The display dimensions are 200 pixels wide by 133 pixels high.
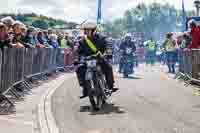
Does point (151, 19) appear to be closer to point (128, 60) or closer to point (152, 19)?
point (152, 19)

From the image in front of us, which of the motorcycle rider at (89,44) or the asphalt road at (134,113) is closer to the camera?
the asphalt road at (134,113)

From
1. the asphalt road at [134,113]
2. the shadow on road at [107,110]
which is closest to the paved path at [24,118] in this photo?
the asphalt road at [134,113]

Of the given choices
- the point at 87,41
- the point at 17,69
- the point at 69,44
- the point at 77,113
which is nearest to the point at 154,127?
the point at 77,113

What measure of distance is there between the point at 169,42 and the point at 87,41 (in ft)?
55.2

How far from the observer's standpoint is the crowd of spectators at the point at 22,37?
15.8 metres

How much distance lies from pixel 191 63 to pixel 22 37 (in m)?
5.80

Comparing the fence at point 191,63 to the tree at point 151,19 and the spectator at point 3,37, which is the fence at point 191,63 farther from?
the tree at point 151,19

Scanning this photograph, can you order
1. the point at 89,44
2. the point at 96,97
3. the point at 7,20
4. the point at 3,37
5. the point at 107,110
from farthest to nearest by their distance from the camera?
the point at 7,20
the point at 3,37
the point at 89,44
the point at 96,97
the point at 107,110

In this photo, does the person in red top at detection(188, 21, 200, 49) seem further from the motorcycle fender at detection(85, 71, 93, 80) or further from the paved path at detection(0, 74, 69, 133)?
the motorcycle fender at detection(85, 71, 93, 80)

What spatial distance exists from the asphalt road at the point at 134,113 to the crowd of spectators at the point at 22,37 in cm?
191

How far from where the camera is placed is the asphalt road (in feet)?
36.3

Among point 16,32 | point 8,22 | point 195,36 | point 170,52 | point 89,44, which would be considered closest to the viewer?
point 89,44

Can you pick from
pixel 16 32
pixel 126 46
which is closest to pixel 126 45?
pixel 126 46

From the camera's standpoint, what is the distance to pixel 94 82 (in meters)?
14.2
